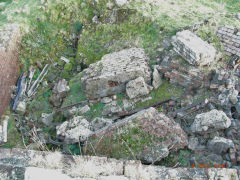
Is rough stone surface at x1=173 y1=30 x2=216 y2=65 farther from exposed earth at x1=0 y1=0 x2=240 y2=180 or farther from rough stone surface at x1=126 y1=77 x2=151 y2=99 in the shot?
rough stone surface at x1=126 y1=77 x2=151 y2=99

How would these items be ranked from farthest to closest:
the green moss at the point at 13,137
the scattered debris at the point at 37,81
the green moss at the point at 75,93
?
the scattered debris at the point at 37,81
the green moss at the point at 75,93
the green moss at the point at 13,137

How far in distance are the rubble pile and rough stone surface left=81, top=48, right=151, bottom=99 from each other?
2.31 m

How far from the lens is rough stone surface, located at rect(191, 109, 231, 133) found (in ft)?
15.9

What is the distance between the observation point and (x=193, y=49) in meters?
5.82

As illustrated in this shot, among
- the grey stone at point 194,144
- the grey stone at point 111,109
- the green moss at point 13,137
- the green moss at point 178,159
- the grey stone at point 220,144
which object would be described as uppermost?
the grey stone at point 220,144

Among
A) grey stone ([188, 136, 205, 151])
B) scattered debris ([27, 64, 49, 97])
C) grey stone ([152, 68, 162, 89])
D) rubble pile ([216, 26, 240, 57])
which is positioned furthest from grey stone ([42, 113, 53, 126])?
rubble pile ([216, 26, 240, 57])

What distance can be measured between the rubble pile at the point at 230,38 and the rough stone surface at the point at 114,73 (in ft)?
7.57

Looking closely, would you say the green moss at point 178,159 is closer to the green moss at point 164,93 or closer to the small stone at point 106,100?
the green moss at point 164,93

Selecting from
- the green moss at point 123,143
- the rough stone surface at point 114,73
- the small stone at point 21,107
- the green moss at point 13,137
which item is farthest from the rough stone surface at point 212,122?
the small stone at point 21,107

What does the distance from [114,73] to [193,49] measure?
215 cm

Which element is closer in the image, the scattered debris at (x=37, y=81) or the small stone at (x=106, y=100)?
the small stone at (x=106, y=100)

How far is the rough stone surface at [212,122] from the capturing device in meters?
4.86

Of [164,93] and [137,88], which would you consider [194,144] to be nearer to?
[164,93]

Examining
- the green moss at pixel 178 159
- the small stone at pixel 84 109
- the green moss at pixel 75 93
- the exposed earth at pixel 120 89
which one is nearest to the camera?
the exposed earth at pixel 120 89
